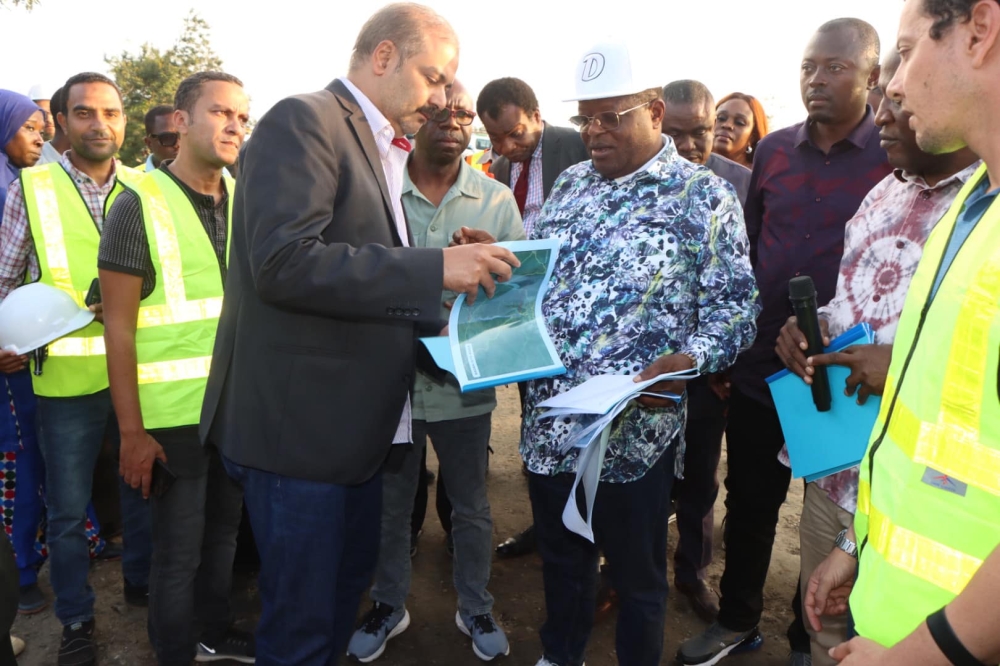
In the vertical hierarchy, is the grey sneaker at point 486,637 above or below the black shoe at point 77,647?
below

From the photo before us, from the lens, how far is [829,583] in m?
1.71

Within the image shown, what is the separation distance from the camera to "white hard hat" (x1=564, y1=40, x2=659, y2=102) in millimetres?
2465

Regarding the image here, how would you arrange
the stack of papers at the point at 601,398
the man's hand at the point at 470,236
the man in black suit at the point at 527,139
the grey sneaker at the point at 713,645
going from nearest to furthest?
the stack of papers at the point at 601,398 < the man's hand at the point at 470,236 < the grey sneaker at the point at 713,645 < the man in black suit at the point at 527,139

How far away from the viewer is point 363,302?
1.81m

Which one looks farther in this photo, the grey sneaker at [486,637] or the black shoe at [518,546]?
the black shoe at [518,546]

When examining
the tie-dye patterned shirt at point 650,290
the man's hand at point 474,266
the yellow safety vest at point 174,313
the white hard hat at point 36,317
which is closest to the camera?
the man's hand at point 474,266

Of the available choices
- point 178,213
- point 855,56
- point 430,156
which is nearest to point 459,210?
point 430,156

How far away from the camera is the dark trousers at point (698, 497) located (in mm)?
3619

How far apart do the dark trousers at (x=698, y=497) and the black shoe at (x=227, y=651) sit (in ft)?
6.96

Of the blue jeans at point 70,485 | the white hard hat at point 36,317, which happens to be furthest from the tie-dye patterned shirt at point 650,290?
the blue jeans at point 70,485

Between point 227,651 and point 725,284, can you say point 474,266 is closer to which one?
point 725,284

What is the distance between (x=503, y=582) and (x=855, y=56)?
9.85 feet

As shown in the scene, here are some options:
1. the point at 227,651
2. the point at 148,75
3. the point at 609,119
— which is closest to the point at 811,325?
the point at 609,119

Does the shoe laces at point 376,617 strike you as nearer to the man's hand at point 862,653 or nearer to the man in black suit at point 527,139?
the man in black suit at point 527,139
